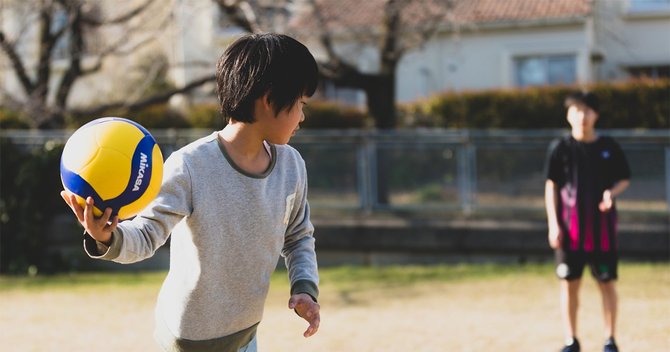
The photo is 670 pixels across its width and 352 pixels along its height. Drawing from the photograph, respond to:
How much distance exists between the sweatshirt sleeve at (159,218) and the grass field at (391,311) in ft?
13.9

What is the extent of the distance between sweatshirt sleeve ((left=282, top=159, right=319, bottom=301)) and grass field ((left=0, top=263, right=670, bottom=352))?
3699 millimetres

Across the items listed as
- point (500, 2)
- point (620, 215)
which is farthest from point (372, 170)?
point (500, 2)

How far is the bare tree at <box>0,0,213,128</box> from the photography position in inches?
532

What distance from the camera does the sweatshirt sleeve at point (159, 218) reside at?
2.88 meters

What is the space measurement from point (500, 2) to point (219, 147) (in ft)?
71.5

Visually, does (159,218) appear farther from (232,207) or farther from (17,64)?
(17,64)

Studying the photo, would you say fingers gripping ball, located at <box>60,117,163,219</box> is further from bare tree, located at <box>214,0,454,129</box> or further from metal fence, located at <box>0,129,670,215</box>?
bare tree, located at <box>214,0,454,129</box>

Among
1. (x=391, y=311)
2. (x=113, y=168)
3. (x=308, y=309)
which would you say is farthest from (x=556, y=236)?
(x=113, y=168)

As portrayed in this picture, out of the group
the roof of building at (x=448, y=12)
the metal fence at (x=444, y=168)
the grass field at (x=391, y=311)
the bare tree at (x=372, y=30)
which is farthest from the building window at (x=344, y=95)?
the grass field at (x=391, y=311)

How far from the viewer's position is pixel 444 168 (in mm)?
12281

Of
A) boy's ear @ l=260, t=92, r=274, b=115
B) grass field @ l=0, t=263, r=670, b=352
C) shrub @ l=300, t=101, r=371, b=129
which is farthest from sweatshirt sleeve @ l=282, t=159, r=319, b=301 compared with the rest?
shrub @ l=300, t=101, r=371, b=129

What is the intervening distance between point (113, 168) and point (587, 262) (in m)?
4.60

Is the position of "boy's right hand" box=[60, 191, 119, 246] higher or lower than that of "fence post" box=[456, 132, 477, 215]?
higher

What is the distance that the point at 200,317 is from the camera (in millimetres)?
3188
